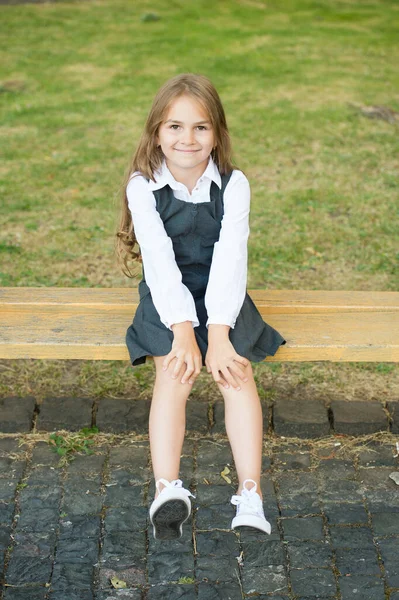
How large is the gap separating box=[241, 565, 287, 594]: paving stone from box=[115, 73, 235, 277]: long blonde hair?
1399 mm

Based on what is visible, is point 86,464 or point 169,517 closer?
point 169,517

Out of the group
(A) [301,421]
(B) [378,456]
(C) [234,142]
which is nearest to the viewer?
(B) [378,456]

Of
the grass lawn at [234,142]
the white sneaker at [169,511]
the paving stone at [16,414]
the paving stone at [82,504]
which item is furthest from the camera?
the grass lawn at [234,142]

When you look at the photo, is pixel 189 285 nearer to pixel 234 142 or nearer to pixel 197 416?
pixel 197 416

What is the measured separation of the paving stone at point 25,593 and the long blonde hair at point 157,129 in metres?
1.38

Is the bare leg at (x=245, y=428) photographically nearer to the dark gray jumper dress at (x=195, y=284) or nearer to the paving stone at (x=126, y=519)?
the dark gray jumper dress at (x=195, y=284)

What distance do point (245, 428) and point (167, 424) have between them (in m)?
0.29

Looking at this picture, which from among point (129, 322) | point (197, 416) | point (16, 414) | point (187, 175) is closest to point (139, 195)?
point (187, 175)

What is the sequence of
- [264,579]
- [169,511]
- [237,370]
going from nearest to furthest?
[169,511], [264,579], [237,370]

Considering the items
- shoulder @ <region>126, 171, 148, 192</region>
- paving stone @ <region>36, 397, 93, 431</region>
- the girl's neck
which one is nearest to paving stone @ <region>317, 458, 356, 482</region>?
paving stone @ <region>36, 397, 93, 431</region>

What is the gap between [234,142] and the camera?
6594 mm

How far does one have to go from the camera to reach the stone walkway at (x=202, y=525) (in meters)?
2.77

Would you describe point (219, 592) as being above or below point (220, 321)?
below

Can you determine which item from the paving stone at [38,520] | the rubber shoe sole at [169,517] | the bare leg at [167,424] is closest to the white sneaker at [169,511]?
the rubber shoe sole at [169,517]
